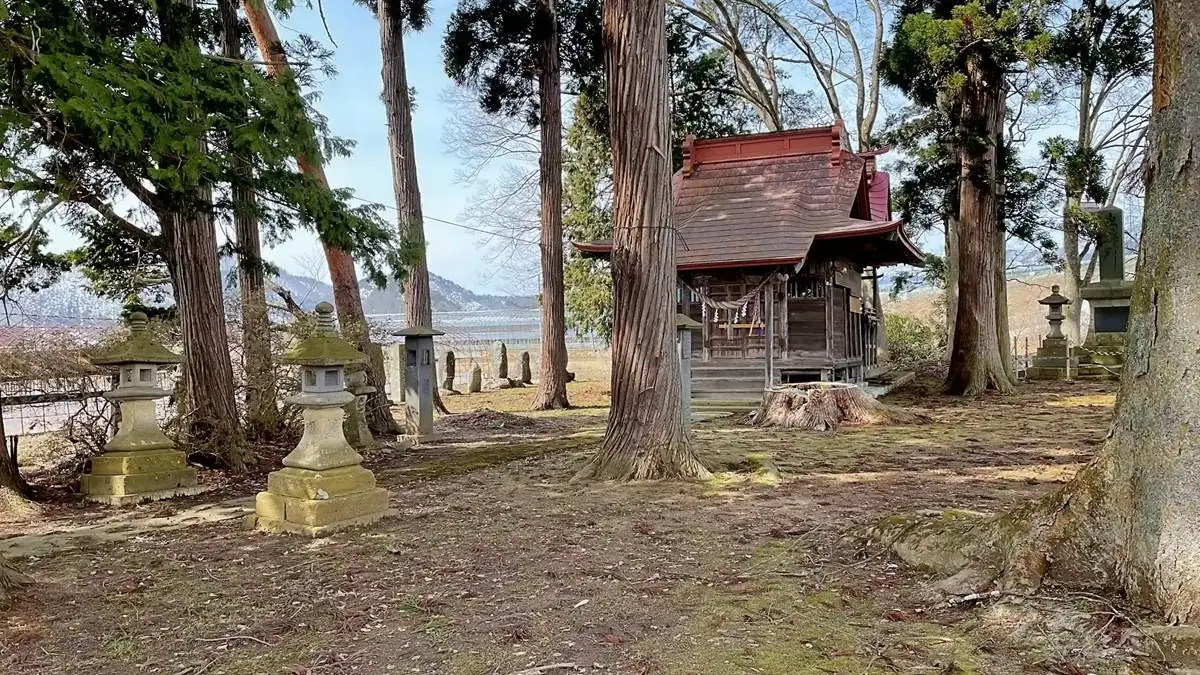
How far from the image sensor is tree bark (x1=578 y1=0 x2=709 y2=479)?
6820mm

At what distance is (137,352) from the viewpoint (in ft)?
22.6

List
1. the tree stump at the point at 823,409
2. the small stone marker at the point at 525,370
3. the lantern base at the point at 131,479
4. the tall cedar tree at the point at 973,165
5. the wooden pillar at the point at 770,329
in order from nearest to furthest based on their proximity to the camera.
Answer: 1. the lantern base at the point at 131,479
2. the tree stump at the point at 823,409
3. the tall cedar tree at the point at 973,165
4. the wooden pillar at the point at 770,329
5. the small stone marker at the point at 525,370

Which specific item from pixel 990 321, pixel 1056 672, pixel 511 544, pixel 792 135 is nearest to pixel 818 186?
pixel 792 135

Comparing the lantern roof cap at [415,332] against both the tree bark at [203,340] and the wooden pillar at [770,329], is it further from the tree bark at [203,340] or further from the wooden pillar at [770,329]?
the wooden pillar at [770,329]

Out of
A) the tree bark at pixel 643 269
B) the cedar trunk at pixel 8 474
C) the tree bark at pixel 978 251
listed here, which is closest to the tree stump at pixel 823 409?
the tree bark at pixel 978 251

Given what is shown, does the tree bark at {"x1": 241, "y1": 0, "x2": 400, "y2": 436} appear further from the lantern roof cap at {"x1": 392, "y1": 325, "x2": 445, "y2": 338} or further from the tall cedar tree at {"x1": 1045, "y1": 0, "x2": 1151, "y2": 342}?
the tall cedar tree at {"x1": 1045, "y1": 0, "x2": 1151, "y2": 342}

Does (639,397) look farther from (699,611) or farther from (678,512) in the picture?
(699,611)

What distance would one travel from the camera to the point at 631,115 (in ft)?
22.8

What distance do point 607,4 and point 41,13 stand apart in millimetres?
4305

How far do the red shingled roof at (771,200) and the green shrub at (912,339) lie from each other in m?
9.65

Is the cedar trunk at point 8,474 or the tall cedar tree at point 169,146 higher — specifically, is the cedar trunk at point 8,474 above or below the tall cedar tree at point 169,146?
below

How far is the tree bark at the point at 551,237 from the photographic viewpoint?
15.2 metres

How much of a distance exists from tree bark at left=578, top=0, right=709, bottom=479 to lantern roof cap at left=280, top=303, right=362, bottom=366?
235cm

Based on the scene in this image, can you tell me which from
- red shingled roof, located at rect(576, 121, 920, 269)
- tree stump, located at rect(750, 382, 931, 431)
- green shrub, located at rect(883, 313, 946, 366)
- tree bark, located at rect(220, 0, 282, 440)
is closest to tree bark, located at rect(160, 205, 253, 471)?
tree bark, located at rect(220, 0, 282, 440)
